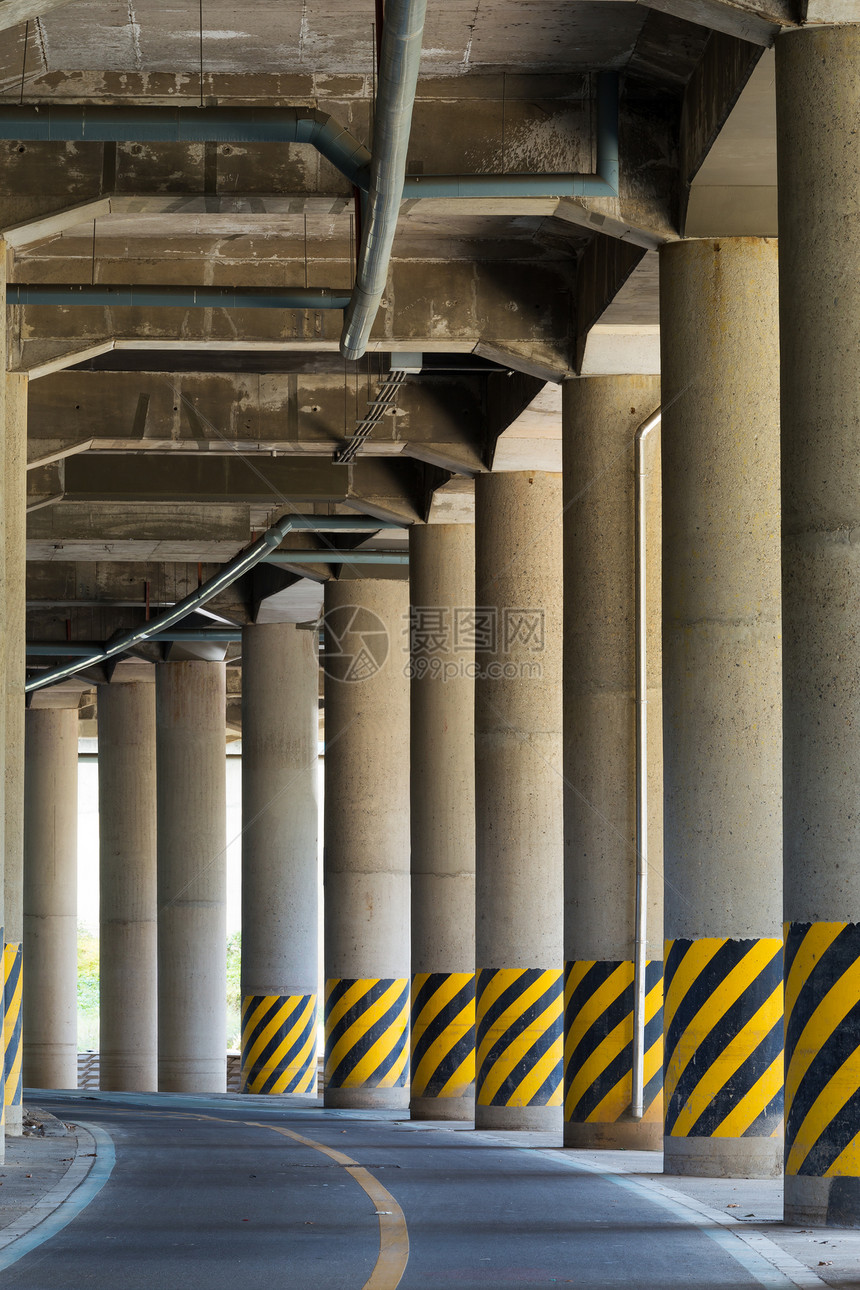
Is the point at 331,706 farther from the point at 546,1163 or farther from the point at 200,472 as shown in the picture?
the point at 546,1163

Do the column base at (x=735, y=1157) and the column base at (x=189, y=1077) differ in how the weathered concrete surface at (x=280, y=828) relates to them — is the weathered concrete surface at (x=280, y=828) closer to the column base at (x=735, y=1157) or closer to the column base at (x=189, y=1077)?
the column base at (x=189, y=1077)

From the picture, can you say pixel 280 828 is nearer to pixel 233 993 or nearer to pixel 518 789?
pixel 518 789

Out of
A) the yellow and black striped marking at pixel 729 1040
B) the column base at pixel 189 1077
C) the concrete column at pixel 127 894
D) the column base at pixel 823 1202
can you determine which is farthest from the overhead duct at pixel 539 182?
the concrete column at pixel 127 894

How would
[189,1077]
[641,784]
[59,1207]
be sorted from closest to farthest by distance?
[59,1207] < [641,784] < [189,1077]

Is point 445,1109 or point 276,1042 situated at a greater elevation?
point 445,1109

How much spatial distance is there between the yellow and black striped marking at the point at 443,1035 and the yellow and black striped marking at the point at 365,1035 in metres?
3.25

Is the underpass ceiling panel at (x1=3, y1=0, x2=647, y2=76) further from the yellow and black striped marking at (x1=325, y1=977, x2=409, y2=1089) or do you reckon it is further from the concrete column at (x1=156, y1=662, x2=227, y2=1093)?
the concrete column at (x1=156, y1=662, x2=227, y2=1093)

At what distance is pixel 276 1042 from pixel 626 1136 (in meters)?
16.4

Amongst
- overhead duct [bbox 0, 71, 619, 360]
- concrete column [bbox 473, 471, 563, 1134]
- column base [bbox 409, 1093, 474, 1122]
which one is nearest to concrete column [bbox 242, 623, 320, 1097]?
column base [bbox 409, 1093, 474, 1122]

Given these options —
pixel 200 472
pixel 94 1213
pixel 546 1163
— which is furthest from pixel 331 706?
pixel 94 1213

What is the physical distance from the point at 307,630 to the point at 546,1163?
1984 centimetres

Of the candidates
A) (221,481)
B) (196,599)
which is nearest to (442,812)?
(221,481)

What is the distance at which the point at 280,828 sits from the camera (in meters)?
32.2

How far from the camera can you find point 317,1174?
13.3 metres
